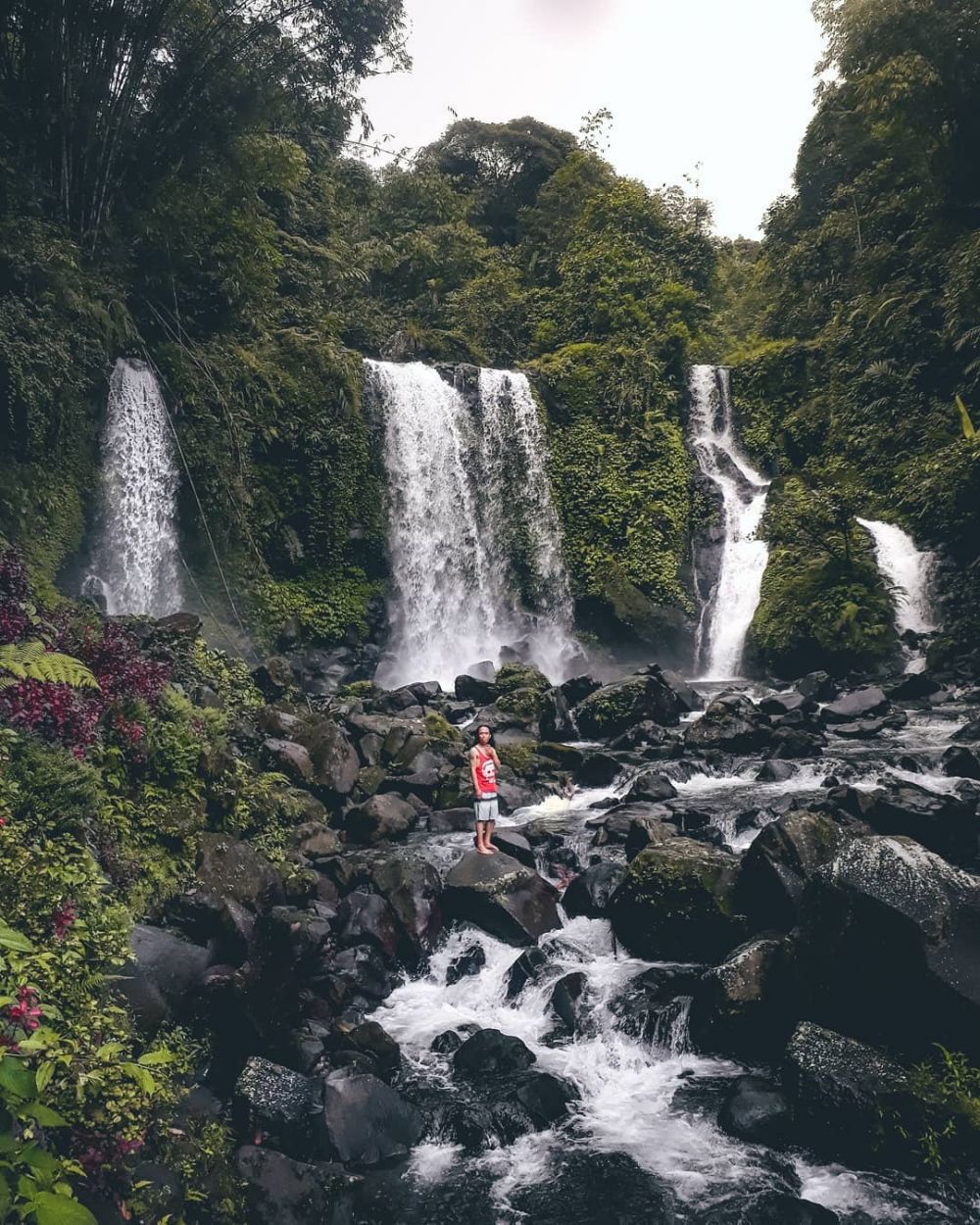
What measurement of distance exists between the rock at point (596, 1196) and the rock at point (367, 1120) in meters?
0.89

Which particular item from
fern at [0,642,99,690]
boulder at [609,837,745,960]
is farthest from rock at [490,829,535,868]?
fern at [0,642,99,690]

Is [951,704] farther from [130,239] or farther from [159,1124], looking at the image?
[130,239]

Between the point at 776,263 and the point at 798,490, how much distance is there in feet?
45.5

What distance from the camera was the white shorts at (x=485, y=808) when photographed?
9.54 m

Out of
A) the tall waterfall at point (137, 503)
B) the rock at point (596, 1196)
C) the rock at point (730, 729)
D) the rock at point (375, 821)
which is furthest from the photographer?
the tall waterfall at point (137, 503)

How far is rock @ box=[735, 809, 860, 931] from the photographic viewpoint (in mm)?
6824

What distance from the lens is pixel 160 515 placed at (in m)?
18.2

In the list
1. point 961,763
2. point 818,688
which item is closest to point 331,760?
point 961,763

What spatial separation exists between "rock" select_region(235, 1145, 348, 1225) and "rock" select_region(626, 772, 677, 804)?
7366 millimetres

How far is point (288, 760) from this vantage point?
10797 mm

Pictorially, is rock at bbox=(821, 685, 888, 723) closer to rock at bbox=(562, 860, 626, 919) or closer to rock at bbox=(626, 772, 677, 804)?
rock at bbox=(626, 772, 677, 804)

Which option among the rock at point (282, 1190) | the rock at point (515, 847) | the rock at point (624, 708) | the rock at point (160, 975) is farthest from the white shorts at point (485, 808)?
the rock at point (624, 708)

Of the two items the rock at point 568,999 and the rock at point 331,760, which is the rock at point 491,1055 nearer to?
the rock at point 568,999

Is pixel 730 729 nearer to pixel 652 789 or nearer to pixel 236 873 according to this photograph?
pixel 652 789
